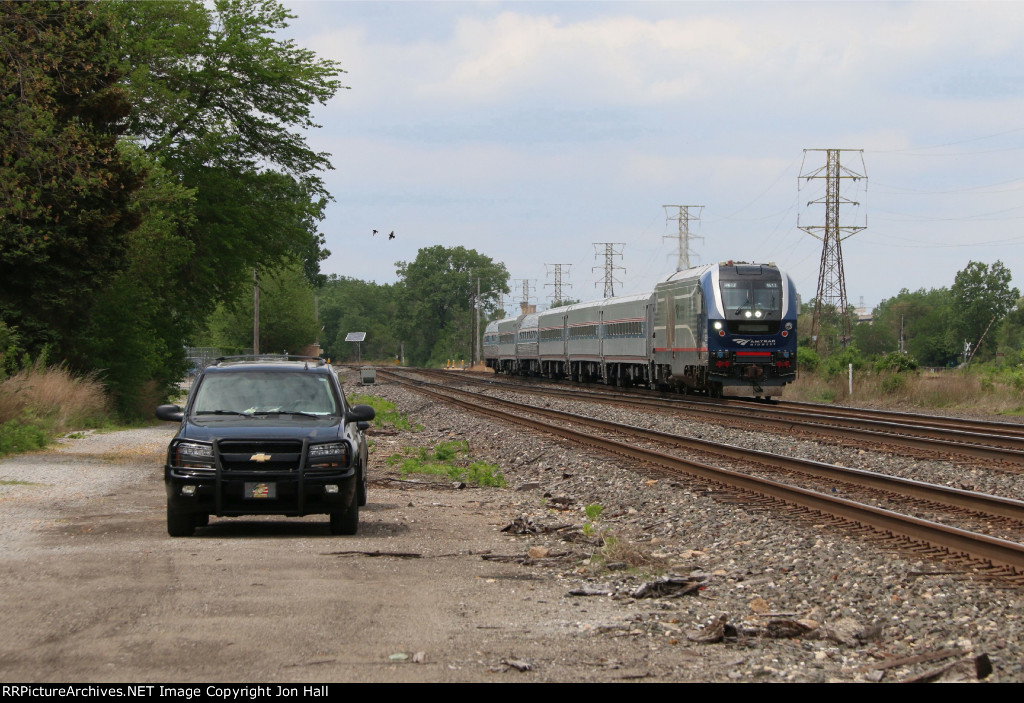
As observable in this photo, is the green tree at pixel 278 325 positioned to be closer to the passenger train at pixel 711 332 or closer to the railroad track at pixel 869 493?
the passenger train at pixel 711 332

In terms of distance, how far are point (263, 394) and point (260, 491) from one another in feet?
4.75

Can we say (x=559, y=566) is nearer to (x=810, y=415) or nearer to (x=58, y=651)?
(x=58, y=651)

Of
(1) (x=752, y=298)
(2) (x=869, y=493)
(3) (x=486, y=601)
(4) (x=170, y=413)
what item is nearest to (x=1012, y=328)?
(1) (x=752, y=298)

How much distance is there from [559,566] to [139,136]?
2641cm

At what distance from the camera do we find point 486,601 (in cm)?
803

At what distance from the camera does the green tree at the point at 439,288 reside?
155 meters

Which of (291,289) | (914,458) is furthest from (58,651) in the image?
(291,289)

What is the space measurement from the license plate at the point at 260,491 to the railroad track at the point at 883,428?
10367 millimetres

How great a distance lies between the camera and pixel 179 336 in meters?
35.8

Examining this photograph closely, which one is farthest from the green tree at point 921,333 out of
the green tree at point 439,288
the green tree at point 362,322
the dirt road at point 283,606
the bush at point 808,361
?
the dirt road at point 283,606

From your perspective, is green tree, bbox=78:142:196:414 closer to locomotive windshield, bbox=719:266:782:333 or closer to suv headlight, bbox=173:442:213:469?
locomotive windshield, bbox=719:266:782:333

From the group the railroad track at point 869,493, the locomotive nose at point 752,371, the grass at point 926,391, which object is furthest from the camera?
the locomotive nose at point 752,371

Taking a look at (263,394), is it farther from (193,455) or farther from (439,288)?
(439,288)

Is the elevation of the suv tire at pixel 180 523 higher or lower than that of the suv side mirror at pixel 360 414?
lower
